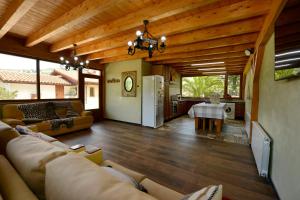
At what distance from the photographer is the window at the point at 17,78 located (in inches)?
152

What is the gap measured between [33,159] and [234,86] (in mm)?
8462

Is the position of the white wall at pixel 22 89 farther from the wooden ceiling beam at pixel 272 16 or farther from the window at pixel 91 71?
the wooden ceiling beam at pixel 272 16

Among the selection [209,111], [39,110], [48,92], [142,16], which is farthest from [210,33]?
[48,92]

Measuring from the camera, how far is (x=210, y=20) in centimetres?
243

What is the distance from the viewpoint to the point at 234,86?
24.5ft

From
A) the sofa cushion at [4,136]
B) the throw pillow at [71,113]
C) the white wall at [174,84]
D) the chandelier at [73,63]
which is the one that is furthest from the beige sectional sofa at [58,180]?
the white wall at [174,84]

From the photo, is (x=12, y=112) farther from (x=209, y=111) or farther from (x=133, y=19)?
(x=209, y=111)

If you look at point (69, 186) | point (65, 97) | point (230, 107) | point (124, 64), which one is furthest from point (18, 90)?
point (230, 107)

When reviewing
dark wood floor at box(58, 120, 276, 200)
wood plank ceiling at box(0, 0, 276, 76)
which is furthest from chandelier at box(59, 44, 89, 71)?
dark wood floor at box(58, 120, 276, 200)

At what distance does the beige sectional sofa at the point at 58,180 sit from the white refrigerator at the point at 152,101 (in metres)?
3.99

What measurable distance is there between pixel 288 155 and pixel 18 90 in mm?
5971

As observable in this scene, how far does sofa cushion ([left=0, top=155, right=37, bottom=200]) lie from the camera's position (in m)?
0.69

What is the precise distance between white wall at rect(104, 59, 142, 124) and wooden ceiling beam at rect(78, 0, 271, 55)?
2.56 meters

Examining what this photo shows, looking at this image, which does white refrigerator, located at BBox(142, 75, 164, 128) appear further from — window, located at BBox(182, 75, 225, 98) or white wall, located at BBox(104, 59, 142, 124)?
window, located at BBox(182, 75, 225, 98)
